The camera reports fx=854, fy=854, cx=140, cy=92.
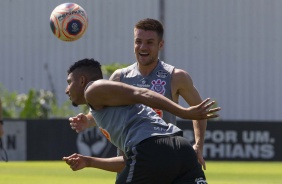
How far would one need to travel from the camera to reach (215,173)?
57.1 feet

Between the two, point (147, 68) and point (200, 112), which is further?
point (147, 68)

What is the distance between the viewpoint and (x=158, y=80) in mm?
8172

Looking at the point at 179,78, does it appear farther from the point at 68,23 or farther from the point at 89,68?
the point at 68,23

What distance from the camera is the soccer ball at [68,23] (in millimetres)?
9898

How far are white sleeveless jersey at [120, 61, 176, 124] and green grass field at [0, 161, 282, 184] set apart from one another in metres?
6.26

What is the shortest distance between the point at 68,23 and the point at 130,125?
153 inches

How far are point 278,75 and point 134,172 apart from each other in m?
25.6

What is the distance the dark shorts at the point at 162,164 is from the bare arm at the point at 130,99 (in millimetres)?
277

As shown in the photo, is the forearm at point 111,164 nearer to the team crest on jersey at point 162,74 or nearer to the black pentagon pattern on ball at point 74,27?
the team crest on jersey at point 162,74

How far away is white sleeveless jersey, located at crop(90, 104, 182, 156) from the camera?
20.4 ft

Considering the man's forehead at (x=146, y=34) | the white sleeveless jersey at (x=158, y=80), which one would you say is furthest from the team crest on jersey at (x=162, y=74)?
the man's forehead at (x=146, y=34)

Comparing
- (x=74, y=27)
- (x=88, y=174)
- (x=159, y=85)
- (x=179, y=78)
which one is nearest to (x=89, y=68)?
(x=159, y=85)

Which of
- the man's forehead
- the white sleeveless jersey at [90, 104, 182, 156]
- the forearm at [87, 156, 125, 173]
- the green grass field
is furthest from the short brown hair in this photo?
the green grass field

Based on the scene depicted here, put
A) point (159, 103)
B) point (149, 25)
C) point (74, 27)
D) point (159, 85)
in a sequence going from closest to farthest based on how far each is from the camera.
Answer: point (159, 103) → point (149, 25) → point (159, 85) → point (74, 27)
